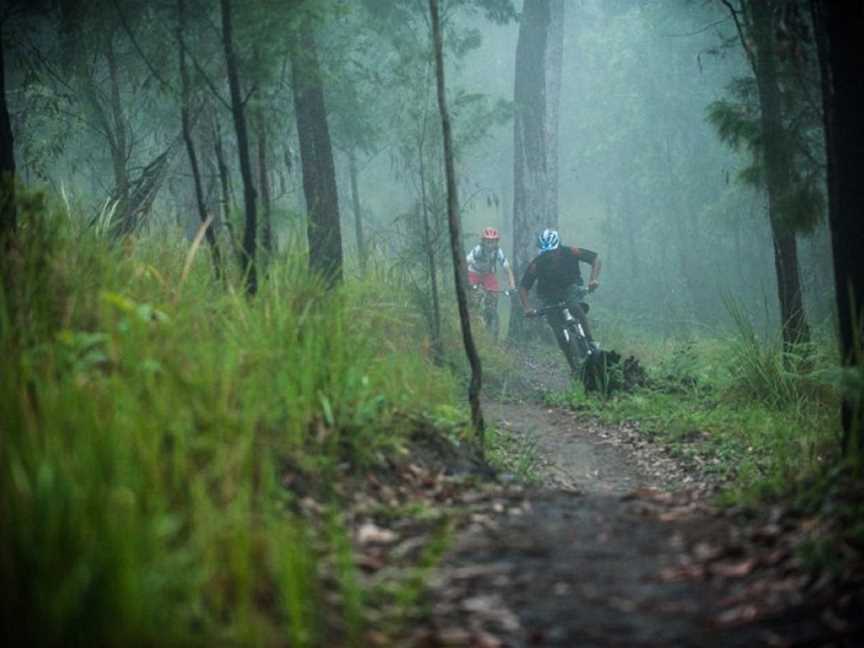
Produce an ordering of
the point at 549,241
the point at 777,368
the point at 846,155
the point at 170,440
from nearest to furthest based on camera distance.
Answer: the point at 170,440 → the point at 846,155 → the point at 777,368 → the point at 549,241

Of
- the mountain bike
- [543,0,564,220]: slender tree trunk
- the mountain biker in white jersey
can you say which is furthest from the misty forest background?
the mountain biker in white jersey

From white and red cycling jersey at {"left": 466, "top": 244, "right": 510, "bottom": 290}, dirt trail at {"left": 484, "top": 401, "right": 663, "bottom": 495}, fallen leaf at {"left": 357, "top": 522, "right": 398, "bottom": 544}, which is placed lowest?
dirt trail at {"left": 484, "top": 401, "right": 663, "bottom": 495}

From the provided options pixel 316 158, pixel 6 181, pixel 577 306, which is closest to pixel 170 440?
pixel 6 181

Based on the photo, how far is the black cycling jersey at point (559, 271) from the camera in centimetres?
1373

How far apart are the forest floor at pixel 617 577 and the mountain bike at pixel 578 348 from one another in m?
6.67

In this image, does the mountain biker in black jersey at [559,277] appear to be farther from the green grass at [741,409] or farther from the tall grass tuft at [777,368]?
the tall grass tuft at [777,368]

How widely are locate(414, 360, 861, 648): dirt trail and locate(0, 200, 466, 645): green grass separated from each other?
526 millimetres

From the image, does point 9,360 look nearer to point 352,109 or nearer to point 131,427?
point 131,427

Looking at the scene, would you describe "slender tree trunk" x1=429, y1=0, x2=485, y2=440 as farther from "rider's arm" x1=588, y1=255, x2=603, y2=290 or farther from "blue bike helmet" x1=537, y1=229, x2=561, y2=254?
"blue bike helmet" x1=537, y1=229, x2=561, y2=254

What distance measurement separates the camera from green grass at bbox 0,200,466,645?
2.75 meters

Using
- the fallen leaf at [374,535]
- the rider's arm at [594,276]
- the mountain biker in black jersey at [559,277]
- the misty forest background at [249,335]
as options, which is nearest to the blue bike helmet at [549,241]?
the mountain biker in black jersey at [559,277]

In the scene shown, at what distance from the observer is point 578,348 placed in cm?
1334

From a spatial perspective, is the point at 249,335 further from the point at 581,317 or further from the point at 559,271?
the point at 559,271

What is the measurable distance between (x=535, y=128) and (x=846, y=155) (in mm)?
16756
